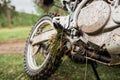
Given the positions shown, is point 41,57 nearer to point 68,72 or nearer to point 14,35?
point 68,72

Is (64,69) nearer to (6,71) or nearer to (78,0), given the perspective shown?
(6,71)

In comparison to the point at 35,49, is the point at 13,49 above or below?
below

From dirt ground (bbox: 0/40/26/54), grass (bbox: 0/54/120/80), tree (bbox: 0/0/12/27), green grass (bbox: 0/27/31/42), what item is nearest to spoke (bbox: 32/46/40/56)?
grass (bbox: 0/54/120/80)

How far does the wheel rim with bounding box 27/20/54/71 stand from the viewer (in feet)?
19.1

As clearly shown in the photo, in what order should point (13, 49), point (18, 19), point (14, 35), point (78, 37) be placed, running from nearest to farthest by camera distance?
point (78, 37) → point (13, 49) → point (14, 35) → point (18, 19)

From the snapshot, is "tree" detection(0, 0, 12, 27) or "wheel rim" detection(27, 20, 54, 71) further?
"tree" detection(0, 0, 12, 27)

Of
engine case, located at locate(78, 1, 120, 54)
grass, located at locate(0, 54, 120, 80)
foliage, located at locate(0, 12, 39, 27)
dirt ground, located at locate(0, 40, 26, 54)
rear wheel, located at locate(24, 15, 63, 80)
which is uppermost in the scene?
engine case, located at locate(78, 1, 120, 54)

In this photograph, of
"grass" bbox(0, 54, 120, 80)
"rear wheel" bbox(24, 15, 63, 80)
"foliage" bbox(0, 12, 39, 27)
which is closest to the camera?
"rear wheel" bbox(24, 15, 63, 80)

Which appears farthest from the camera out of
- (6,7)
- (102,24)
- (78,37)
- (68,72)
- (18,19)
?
(18,19)

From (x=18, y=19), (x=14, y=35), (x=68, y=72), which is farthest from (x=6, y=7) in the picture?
(x=68, y=72)

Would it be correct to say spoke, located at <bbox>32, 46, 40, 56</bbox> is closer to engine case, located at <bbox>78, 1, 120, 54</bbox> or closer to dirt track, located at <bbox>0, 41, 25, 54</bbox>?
engine case, located at <bbox>78, 1, 120, 54</bbox>

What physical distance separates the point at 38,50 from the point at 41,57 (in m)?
0.16

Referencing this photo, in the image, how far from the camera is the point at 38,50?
6023 millimetres

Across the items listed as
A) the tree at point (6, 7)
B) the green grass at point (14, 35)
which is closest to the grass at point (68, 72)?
the green grass at point (14, 35)
